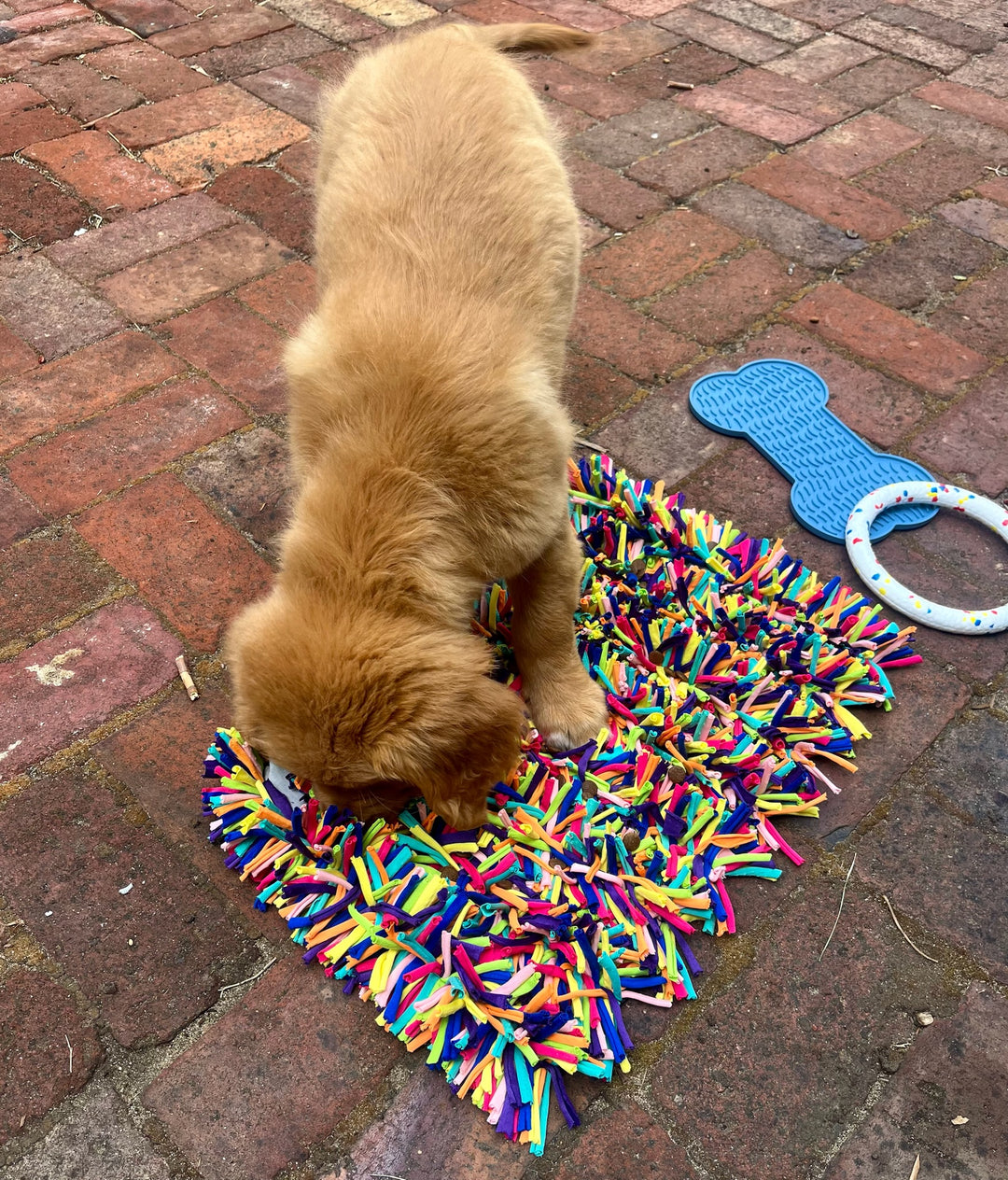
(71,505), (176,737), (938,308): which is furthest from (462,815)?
(938,308)

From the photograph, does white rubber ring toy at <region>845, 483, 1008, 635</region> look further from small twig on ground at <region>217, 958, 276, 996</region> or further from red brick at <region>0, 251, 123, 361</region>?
red brick at <region>0, 251, 123, 361</region>

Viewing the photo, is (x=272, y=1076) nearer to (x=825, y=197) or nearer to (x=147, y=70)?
(x=825, y=197)

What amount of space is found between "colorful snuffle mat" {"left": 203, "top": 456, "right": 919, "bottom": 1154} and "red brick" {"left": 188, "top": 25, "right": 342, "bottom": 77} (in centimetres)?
416

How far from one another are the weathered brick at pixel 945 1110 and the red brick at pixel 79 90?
5436 mm

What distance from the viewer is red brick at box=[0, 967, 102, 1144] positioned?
6.45 feet

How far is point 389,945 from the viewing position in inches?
84.2

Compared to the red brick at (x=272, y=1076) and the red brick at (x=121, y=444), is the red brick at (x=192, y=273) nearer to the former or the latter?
the red brick at (x=121, y=444)

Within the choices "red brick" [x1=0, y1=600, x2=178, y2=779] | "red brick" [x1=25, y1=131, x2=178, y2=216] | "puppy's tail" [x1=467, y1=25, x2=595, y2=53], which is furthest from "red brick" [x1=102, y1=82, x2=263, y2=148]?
"red brick" [x1=0, y1=600, x2=178, y2=779]

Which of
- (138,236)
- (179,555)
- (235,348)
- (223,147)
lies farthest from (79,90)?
(179,555)

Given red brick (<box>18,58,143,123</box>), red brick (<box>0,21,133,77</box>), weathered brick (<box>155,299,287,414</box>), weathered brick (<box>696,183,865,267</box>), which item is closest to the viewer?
weathered brick (<box>155,299,287,414</box>)

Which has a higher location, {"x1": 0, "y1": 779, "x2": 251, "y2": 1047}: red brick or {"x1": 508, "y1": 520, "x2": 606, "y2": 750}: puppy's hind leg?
{"x1": 508, "y1": 520, "x2": 606, "y2": 750}: puppy's hind leg

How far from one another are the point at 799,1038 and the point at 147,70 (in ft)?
18.8

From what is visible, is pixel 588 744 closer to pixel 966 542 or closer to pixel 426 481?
pixel 426 481

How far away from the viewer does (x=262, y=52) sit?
5.56 metres
